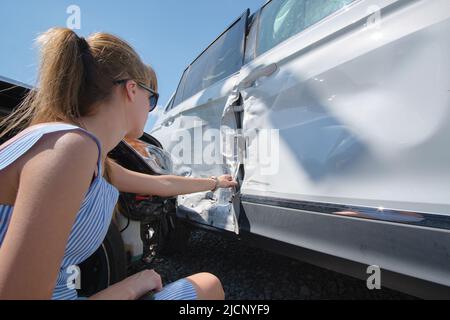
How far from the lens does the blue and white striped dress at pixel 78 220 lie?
2.17 feet

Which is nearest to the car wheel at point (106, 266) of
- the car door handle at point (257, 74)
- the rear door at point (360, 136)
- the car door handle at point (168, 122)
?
the rear door at point (360, 136)

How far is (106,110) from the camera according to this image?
0.90 m

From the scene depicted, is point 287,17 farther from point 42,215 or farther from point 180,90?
point 180,90

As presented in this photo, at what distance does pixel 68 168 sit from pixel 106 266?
96 centimetres

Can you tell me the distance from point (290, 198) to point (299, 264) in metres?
1.07

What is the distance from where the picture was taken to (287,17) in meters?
1.69

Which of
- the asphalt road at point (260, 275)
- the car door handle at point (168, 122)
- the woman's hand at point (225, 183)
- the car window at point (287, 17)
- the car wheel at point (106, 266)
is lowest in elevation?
the asphalt road at point (260, 275)

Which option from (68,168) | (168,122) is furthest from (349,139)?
(168,122)

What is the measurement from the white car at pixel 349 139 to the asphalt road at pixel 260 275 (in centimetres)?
45

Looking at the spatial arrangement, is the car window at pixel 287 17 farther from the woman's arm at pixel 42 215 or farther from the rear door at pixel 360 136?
the woman's arm at pixel 42 215

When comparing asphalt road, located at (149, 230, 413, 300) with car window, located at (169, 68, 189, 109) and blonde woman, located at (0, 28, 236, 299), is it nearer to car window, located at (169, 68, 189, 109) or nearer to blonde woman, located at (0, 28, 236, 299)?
blonde woman, located at (0, 28, 236, 299)

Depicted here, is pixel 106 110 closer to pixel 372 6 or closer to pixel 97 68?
pixel 97 68

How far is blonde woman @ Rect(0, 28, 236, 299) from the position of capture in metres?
0.56
